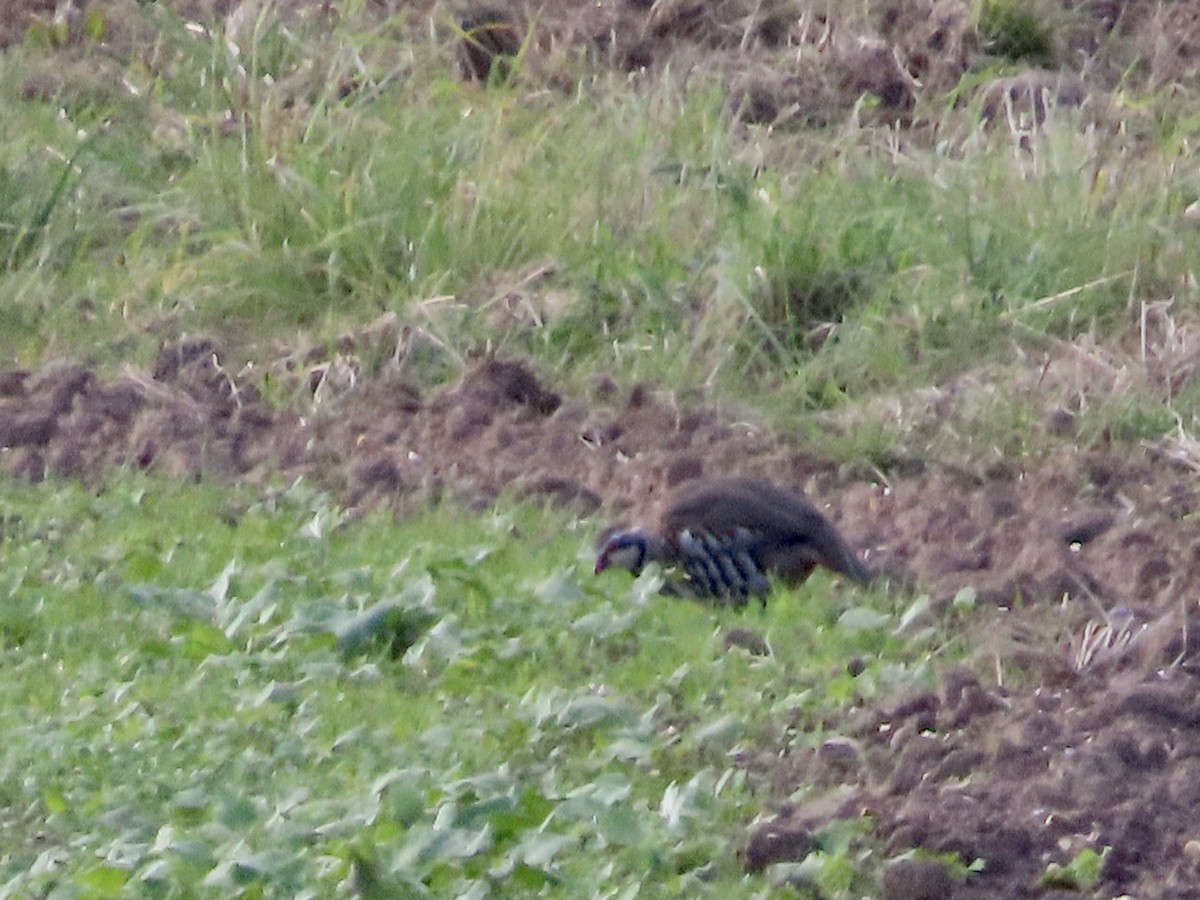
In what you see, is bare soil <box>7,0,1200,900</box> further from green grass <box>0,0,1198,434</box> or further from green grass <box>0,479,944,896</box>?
green grass <box>0,0,1198,434</box>

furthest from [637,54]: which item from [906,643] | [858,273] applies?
[906,643]

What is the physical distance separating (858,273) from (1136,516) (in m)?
1.95

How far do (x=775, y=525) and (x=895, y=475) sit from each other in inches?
38.6

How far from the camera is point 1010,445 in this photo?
7.02m

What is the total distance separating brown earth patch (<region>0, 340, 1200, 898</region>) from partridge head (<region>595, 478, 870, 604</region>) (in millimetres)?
189

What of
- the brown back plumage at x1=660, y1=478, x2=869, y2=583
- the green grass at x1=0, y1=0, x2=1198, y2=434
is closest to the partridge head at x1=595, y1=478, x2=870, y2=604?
the brown back plumage at x1=660, y1=478, x2=869, y2=583

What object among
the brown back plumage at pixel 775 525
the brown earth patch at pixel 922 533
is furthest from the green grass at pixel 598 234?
the brown back plumage at pixel 775 525

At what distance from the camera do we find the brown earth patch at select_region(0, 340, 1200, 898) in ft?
14.6

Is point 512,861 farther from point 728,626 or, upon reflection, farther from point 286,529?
point 286,529

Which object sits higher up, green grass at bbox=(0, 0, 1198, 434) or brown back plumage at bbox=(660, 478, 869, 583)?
brown back plumage at bbox=(660, 478, 869, 583)

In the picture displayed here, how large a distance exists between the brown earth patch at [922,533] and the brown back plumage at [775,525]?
0.59ft

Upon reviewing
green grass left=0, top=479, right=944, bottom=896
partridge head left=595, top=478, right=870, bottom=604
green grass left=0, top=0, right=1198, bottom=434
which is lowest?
green grass left=0, top=0, right=1198, bottom=434

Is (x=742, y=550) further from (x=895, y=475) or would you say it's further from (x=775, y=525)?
(x=895, y=475)

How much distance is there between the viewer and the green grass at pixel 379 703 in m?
4.28
